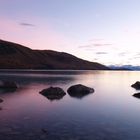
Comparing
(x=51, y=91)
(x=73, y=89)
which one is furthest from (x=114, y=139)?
(x=73, y=89)

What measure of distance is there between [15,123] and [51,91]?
24.5 metres

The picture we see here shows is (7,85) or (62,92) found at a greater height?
(7,85)

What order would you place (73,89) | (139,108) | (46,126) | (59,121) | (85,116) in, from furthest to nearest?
(73,89), (139,108), (85,116), (59,121), (46,126)

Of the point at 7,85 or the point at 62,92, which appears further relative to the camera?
the point at 7,85

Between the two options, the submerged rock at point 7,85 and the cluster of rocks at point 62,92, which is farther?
the submerged rock at point 7,85

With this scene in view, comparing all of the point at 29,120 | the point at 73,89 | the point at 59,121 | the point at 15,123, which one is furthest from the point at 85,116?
the point at 73,89

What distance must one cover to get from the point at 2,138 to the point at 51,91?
1149 inches

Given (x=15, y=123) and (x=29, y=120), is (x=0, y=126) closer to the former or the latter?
(x=15, y=123)

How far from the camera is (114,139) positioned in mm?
19703

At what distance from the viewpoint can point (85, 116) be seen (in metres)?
29.0

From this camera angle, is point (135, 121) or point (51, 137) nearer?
point (51, 137)

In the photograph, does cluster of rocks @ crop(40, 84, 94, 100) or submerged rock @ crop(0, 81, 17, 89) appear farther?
submerged rock @ crop(0, 81, 17, 89)

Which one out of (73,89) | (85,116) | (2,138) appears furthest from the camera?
(73,89)

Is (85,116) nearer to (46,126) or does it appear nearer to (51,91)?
(46,126)
